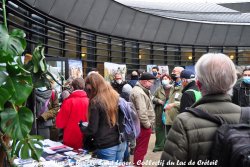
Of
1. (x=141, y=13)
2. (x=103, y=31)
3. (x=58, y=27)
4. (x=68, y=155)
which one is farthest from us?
(x=141, y=13)

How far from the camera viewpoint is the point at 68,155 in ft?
10.2

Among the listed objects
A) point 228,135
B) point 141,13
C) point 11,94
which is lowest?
point 228,135

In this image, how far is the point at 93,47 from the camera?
11.7 metres

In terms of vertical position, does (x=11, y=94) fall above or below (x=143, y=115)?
above

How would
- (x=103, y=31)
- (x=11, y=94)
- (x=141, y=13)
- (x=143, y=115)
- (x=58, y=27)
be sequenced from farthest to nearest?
(x=141, y=13), (x=103, y=31), (x=58, y=27), (x=143, y=115), (x=11, y=94)

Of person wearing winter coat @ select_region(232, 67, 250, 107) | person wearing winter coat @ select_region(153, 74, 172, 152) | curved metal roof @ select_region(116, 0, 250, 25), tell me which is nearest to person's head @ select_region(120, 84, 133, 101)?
person wearing winter coat @ select_region(153, 74, 172, 152)

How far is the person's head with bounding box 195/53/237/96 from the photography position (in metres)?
1.76

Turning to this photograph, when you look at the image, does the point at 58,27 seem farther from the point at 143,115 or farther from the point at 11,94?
the point at 11,94

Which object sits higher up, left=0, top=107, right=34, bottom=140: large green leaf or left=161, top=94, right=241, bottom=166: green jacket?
left=0, top=107, right=34, bottom=140: large green leaf

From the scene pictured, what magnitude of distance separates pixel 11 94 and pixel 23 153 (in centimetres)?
43

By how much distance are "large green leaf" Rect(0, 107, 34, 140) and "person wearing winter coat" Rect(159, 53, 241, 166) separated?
28.3 inches

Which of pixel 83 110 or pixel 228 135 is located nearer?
pixel 228 135

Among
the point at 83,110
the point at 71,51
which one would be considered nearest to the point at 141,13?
the point at 71,51

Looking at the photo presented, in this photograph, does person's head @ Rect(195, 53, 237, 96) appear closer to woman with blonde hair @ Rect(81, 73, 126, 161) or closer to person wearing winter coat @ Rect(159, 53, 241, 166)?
person wearing winter coat @ Rect(159, 53, 241, 166)
